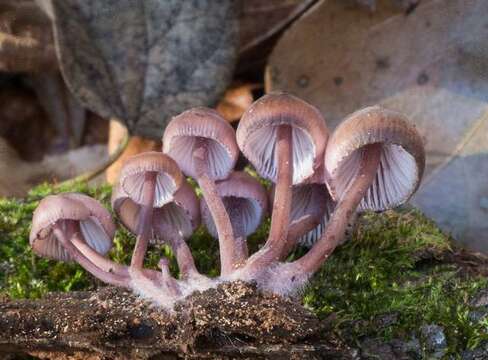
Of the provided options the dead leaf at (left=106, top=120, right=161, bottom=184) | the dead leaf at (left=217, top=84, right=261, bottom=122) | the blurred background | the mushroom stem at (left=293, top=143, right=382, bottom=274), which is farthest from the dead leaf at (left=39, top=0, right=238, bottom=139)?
the mushroom stem at (left=293, top=143, right=382, bottom=274)

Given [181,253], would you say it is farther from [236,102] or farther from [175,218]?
[236,102]

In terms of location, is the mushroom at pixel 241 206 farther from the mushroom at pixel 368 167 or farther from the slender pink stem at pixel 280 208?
the mushroom at pixel 368 167

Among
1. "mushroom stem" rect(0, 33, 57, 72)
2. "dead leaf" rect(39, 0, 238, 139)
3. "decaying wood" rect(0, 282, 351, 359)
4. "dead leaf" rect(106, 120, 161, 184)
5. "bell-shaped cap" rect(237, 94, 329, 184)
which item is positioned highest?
"mushroom stem" rect(0, 33, 57, 72)

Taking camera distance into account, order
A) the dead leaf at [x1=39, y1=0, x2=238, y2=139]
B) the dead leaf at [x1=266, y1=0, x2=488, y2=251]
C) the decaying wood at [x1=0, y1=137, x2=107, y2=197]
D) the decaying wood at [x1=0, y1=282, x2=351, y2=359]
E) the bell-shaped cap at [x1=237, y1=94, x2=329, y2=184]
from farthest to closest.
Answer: the decaying wood at [x1=0, y1=137, x2=107, y2=197] → the dead leaf at [x1=39, y1=0, x2=238, y2=139] → the dead leaf at [x1=266, y1=0, x2=488, y2=251] → the bell-shaped cap at [x1=237, y1=94, x2=329, y2=184] → the decaying wood at [x1=0, y1=282, x2=351, y2=359]

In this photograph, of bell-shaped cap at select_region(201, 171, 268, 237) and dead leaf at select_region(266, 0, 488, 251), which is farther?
dead leaf at select_region(266, 0, 488, 251)

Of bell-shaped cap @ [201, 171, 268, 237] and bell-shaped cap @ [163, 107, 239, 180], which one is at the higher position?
bell-shaped cap @ [163, 107, 239, 180]

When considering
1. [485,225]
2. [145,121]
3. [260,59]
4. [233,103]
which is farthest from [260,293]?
[260,59]

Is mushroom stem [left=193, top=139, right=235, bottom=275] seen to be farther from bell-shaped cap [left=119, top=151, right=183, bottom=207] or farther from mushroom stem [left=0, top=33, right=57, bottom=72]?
mushroom stem [left=0, top=33, right=57, bottom=72]
